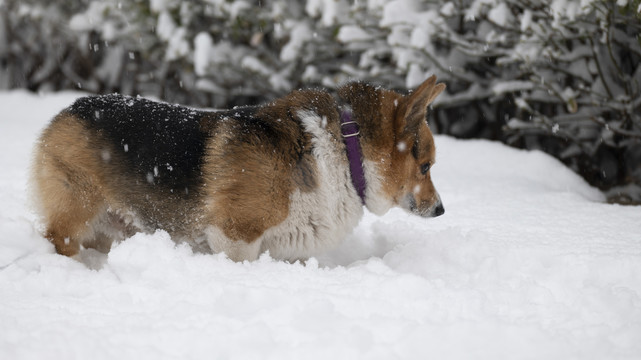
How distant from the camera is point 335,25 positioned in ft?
21.2

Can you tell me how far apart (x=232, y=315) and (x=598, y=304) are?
1.56m

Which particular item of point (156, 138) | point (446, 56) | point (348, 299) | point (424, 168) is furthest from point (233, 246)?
point (446, 56)

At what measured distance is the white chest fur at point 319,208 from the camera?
9.78ft

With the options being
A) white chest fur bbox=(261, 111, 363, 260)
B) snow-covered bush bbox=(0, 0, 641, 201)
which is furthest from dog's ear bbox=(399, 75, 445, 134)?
snow-covered bush bbox=(0, 0, 641, 201)

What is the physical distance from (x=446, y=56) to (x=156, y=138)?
4026 millimetres

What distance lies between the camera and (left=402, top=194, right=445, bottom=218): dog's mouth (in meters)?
3.26

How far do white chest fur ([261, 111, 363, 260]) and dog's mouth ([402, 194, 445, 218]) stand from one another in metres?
0.34

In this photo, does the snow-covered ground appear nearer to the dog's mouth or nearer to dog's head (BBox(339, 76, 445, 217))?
the dog's mouth

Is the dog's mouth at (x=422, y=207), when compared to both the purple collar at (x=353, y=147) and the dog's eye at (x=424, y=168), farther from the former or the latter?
the purple collar at (x=353, y=147)

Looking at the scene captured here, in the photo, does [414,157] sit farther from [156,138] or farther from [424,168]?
[156,138]

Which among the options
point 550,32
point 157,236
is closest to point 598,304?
point 157,236

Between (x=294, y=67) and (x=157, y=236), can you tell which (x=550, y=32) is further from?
(x=157, y=236)

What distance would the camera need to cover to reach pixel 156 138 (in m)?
3.05

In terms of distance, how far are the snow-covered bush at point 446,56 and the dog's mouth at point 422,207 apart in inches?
73.5
